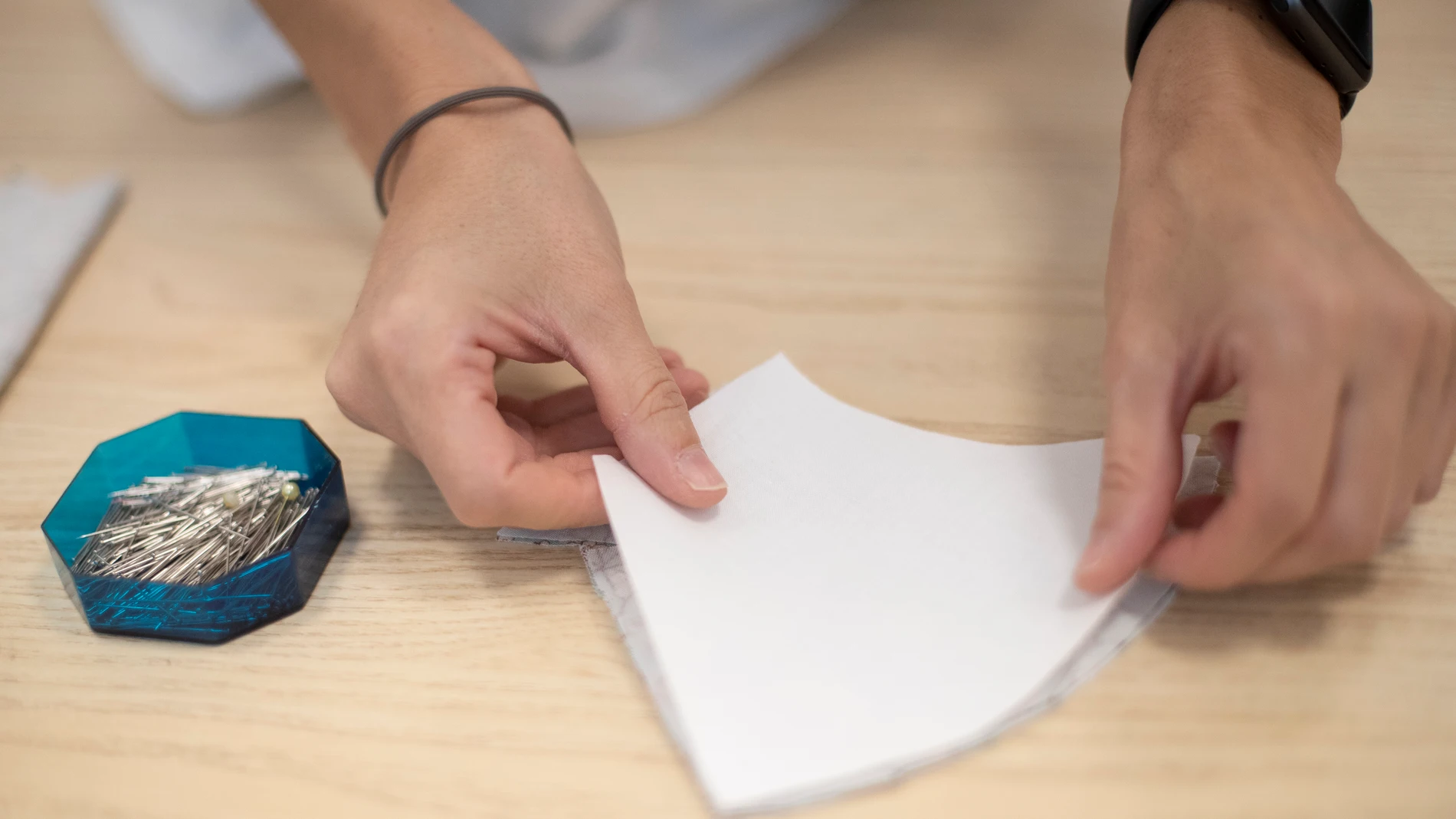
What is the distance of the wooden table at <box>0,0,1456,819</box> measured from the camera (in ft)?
1.58

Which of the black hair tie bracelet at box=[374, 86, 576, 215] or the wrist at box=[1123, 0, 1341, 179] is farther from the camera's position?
the black hair tie bracelet at box=[374, 86, 576, 215]

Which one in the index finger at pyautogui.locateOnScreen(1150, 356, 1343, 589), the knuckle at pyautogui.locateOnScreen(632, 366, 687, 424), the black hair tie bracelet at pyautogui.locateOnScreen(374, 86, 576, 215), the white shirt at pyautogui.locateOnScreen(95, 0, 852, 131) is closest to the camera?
the index finger at pyautogui.locateOnScreen(1150, 356, 1343, 589)

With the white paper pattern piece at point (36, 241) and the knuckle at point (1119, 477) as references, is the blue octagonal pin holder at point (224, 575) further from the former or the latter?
the knuckle at point (1119, 477)

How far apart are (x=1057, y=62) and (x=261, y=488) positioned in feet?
2.61

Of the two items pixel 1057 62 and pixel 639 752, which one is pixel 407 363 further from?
pixel 1057 62

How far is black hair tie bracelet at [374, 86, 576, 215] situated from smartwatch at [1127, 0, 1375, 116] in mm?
483

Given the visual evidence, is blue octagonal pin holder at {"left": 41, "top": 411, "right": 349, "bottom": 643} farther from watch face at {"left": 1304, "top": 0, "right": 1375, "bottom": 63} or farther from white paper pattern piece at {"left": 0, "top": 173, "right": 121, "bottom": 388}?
watch face at {"left": 1304, "top": 0, "right": 1375, "bottom": 63}

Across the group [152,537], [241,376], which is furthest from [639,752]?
[241,376]

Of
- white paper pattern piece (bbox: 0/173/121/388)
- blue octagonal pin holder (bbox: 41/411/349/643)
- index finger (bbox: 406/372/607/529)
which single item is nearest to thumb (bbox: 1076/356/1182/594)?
index finger (bbox: 406/372/607/529)

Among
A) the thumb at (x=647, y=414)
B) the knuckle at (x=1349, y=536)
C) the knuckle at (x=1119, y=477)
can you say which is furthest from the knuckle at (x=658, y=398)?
the knuckle at (x=1349, y=536)

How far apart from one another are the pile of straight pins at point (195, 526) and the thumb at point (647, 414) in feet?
0.59

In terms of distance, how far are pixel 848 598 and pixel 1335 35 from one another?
1.54ft

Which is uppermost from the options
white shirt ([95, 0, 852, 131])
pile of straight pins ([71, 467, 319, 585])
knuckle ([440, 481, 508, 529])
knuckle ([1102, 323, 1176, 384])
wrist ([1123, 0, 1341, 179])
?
wrist ([1123, 0, 1341, 179])

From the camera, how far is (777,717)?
47cm
